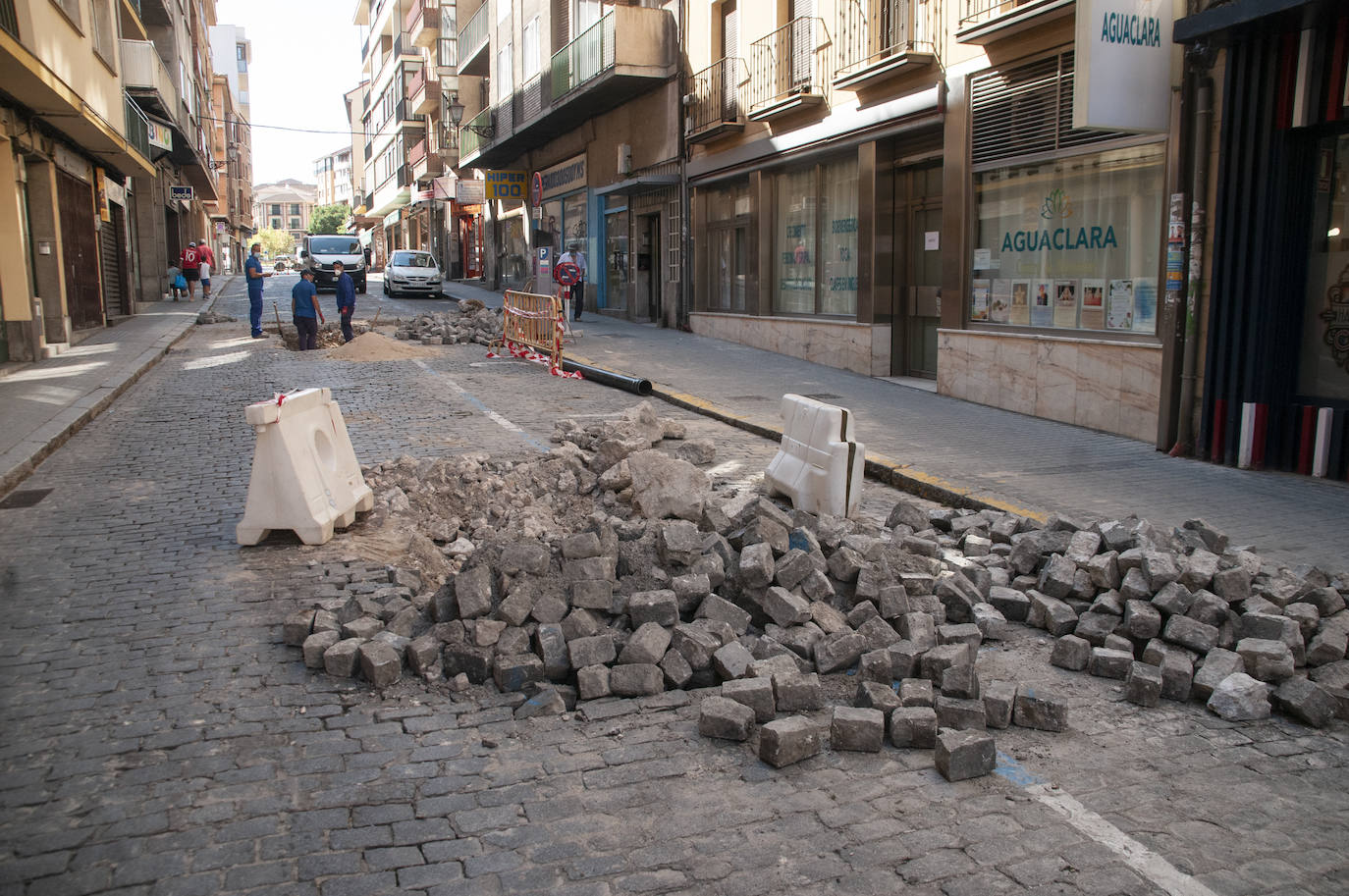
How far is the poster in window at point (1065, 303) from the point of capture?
11.2 metres

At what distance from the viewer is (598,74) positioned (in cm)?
2291

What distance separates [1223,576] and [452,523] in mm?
4338

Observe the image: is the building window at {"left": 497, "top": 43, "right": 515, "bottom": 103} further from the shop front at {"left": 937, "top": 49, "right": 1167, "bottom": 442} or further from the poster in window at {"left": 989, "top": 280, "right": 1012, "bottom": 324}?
the poster in window at {"left": 989, "top": 280, "right": 1012, "bottom": 324}

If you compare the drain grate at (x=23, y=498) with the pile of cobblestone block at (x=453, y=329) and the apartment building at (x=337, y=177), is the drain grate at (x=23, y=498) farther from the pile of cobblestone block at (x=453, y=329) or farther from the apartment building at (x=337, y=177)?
the apartment building at (x=337, y=177)

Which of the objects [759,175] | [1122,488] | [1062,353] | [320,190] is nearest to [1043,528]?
[1122,488]

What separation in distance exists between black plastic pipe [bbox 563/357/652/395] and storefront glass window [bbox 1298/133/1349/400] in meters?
7.68

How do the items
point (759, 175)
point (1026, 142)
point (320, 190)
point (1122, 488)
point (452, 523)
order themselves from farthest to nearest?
point (320, 190) < point (759, 175) < point (1026, 142) < point (1122, 488) < point (452, 523)

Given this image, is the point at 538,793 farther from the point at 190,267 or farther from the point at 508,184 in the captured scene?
the point at 190,267

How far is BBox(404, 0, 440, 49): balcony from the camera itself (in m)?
49.1

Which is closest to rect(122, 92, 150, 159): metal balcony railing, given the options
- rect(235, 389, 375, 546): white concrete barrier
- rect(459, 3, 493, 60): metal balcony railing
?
rect(459, 3, 493, 60): metal balcony railing

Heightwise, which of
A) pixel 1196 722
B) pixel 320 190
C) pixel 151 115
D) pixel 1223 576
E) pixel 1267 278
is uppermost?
pixel 320 190

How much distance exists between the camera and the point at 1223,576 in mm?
4742

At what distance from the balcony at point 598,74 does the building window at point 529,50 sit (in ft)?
2.05

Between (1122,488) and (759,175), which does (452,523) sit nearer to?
(1122,488)
